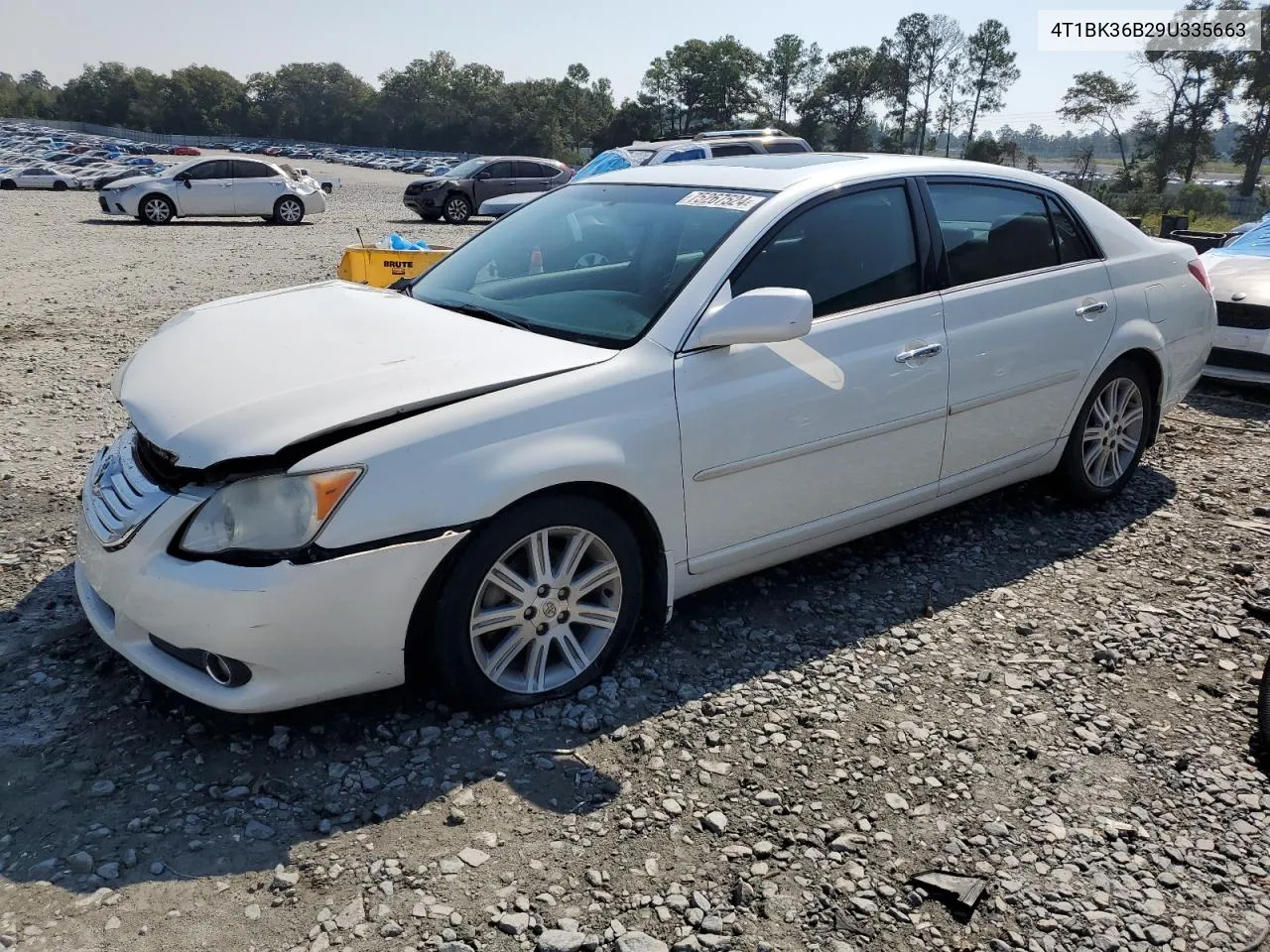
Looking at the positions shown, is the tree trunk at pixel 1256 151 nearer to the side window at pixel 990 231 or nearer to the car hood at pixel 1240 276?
the car hood at pixel 1240 276

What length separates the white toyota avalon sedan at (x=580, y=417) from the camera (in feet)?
8.89

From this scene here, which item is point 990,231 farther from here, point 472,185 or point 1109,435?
point 472,185

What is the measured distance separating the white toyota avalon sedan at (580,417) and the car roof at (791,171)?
2 cm

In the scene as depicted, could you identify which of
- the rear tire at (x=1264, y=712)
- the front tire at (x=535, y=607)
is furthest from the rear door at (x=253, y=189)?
the rear tire at (x=1264, y=712)

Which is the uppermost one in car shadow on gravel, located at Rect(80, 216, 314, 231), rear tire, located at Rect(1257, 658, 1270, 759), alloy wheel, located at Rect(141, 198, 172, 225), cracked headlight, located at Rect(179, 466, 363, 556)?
cracked headlight, located at Rect(179, 466, 363, 556)

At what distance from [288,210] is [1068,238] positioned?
21.3 metres

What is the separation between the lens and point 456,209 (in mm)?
23828

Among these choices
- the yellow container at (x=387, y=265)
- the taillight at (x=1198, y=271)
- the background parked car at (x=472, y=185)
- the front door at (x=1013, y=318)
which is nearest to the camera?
the front door at (x=1013, y=318)

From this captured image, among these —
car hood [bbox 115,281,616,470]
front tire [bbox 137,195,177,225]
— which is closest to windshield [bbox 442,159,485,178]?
front tire [bbox 137,195,177,225]

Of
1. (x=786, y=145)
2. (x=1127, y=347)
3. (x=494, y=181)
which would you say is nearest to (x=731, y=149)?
(x=786, y=145)

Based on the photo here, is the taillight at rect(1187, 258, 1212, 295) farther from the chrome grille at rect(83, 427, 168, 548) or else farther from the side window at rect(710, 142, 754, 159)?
the side window at rect(710, 142, 754, 159)

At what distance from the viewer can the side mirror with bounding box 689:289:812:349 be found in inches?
125

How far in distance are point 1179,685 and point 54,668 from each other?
3.88 m

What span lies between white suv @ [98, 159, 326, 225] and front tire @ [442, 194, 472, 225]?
3317mm
